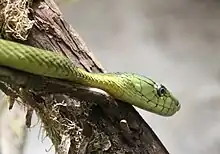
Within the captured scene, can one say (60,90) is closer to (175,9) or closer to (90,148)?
(90,148)

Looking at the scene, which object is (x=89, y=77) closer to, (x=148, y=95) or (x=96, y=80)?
(x=96, y=80)

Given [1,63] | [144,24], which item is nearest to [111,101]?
[1,63]

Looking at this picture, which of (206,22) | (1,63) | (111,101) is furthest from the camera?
(206,22)

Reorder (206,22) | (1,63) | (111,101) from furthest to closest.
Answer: (206,22) → (111,101) → (1,63)

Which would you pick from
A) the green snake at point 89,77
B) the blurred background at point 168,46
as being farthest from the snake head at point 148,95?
the blurred background at point 168,46

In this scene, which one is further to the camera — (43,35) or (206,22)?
(206,22)

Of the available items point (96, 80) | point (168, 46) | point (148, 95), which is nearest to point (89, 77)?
point (96, 80)
